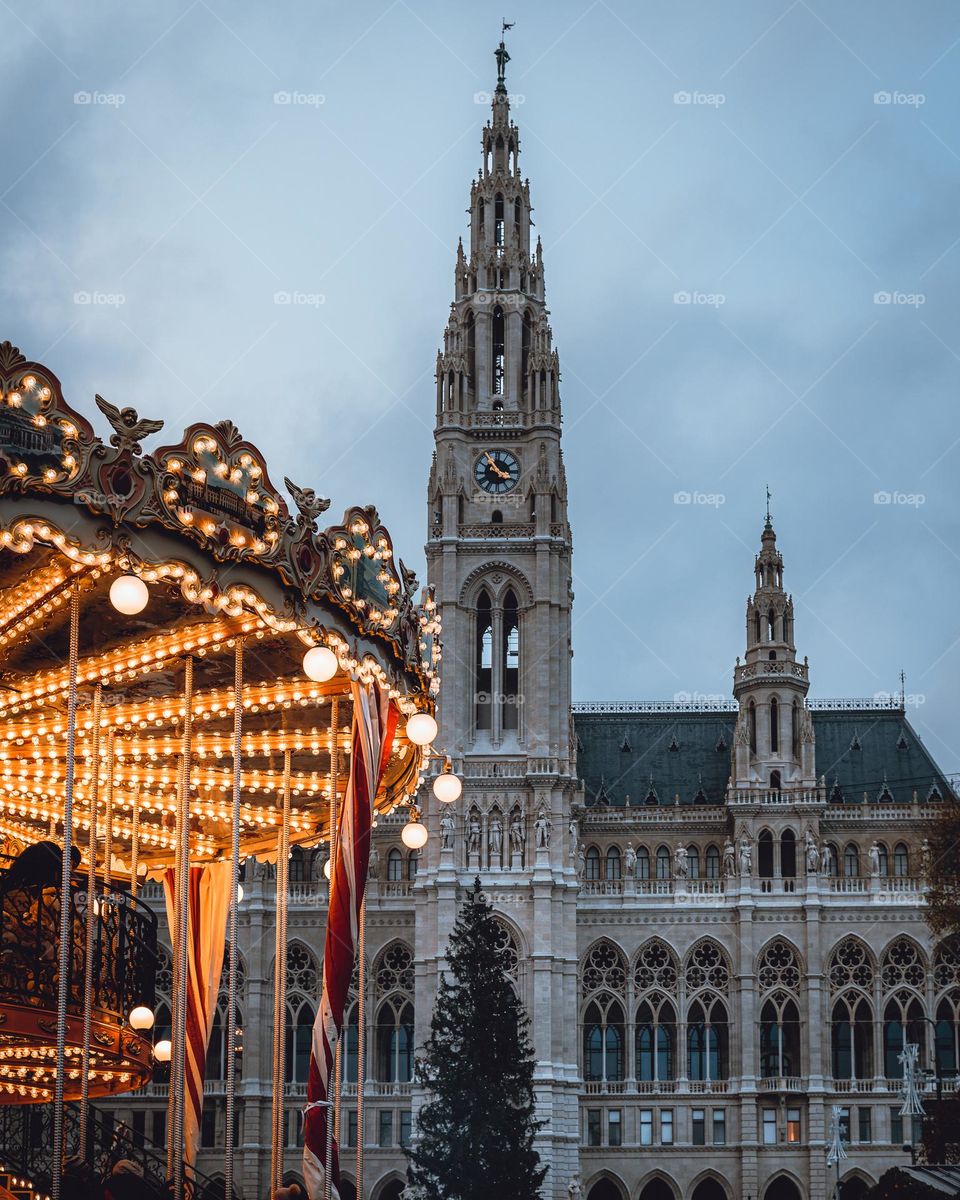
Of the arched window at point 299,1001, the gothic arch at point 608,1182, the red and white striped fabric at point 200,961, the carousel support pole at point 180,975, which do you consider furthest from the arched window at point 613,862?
the carousel support pole at point 180,975

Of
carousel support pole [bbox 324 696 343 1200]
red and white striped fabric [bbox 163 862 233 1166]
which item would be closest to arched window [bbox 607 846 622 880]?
red and white striped fabric [bbox 163 862 233 1166]

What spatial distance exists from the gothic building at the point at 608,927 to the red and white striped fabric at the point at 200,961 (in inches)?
1028

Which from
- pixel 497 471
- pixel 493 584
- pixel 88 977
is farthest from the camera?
pixel 497 471

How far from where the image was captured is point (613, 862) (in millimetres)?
55250

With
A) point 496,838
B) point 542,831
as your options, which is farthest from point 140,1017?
point 496,838

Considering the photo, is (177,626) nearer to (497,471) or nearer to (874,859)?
(497,471)

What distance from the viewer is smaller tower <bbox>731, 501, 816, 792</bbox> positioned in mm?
53969

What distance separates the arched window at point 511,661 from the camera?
53.6m

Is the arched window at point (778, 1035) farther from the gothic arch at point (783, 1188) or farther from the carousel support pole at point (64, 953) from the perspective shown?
the carousel support pole at point (64, 953)

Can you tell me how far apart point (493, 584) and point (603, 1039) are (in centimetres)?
1305

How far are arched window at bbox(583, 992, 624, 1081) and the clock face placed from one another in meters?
14.8

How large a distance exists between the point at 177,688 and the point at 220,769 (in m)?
2.44

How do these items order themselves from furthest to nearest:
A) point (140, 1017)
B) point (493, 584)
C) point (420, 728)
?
point (493, 584)
point (140, 1017)
point (420, 728)

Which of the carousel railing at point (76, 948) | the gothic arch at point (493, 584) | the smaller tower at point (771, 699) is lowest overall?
the carousel railing at point (76, 948)
